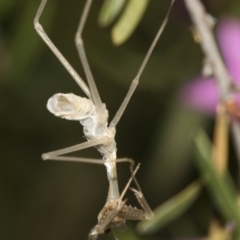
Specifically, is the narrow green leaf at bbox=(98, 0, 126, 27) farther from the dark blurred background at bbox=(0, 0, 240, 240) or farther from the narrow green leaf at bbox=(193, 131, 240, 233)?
the dark blurred background at bbox=(0, 0, 240, 240)

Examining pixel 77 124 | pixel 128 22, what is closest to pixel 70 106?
pixel 128 22

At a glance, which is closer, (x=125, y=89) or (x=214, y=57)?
(x=214, y=57)

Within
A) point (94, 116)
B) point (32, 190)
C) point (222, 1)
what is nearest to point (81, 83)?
point (94, 116)

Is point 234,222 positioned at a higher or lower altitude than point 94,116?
lower

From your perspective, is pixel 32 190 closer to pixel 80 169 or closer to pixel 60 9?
pixel 80 169

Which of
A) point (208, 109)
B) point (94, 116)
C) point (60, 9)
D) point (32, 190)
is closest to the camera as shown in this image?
point (94, 116)

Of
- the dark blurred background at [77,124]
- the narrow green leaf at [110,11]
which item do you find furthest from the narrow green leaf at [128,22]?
the dark blurred background at [77,124]

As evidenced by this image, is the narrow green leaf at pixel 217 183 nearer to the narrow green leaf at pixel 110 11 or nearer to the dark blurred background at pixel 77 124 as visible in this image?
the narrow green leaf at pixel 110 11
